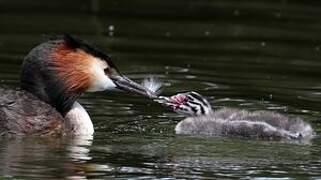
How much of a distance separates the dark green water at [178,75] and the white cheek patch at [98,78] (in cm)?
40

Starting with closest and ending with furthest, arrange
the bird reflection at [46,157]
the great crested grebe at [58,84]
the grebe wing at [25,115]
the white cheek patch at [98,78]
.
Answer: the bird reflection at [46,157] < the grebe wing at [25,115] < the great crested grebe at [58,84] < the white cheek patch at [98,78]

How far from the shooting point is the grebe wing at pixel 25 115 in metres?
11.2

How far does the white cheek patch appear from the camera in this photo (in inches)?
465

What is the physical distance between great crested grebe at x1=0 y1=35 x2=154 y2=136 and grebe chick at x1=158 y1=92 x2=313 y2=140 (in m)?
0.95

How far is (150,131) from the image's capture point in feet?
38.6

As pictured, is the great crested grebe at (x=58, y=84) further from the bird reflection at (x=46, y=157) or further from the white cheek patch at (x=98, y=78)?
the bird reflection at (x=46, y=157)

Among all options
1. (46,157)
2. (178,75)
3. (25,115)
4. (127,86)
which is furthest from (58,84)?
(178,75)

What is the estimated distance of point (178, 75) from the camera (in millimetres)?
15430

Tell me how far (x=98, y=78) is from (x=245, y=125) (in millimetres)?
1454

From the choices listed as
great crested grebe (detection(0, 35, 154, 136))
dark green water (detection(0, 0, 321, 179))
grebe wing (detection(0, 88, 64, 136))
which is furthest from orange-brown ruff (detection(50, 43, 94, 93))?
dark green water (detection(0, 0, 321, 179))

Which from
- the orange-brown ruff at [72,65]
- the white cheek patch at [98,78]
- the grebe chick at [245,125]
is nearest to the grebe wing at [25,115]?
the orange-brown ruff at [72,65]

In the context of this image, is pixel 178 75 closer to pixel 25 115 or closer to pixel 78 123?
pixel 78 123

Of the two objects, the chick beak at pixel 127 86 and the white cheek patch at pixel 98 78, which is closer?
the white cheek patch at pixel 98 78

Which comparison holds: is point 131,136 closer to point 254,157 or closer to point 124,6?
point 254,157
